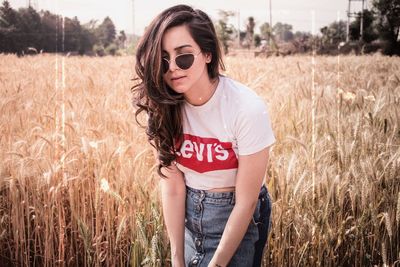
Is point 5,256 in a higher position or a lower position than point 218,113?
lower

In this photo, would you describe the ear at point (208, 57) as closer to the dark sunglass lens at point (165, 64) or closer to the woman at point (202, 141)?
the woman at point (202, 141)

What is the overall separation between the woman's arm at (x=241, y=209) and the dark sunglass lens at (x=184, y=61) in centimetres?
34

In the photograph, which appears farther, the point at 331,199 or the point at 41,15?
the point at 41,15

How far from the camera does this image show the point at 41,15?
11.7 ft

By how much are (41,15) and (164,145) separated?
290 cm

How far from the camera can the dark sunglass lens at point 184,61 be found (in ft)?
4.00

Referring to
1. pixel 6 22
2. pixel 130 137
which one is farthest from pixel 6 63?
pixel 130 137

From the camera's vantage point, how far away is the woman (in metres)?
1.19

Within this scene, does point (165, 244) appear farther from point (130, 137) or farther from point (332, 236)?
point (130, 137)

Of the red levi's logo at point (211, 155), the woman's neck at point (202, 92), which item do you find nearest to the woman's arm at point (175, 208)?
the red levi's logo at point (211, 155)

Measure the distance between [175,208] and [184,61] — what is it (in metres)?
0.54

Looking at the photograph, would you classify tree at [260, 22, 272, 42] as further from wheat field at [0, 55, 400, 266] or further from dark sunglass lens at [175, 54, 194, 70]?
dark sunglass lens at [175, 54, 194, 70]

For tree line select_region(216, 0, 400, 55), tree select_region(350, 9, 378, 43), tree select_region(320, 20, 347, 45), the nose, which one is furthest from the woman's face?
tree select_region(350, 9, 378, 43)

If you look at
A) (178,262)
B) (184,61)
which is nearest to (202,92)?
(184,61)
